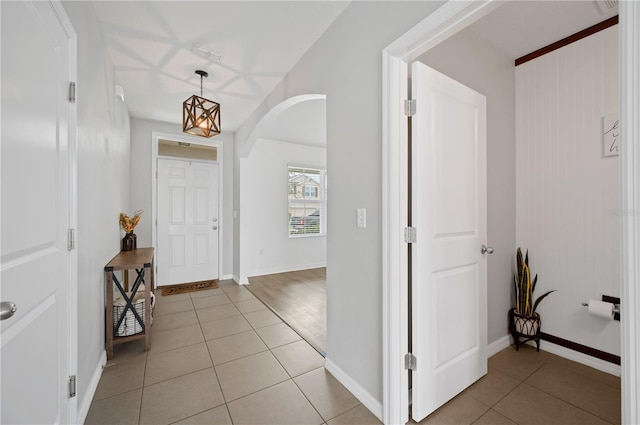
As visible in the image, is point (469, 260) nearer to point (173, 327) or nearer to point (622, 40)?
point (622, 40)

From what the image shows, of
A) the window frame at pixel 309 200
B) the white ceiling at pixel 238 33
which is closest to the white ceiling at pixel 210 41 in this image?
the white ceiling at pixel 238 33

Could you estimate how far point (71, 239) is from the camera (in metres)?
1.35

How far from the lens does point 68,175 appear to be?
1.34 m

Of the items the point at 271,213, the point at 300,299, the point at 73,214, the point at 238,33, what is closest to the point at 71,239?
the point at 73,214

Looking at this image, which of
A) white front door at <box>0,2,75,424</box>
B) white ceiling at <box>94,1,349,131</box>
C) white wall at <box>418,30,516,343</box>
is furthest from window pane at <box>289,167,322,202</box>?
white front door at <box>0,2,75,424</box>

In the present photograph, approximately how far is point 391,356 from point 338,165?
4.11 feet

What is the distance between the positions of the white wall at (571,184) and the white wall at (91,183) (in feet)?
10.9

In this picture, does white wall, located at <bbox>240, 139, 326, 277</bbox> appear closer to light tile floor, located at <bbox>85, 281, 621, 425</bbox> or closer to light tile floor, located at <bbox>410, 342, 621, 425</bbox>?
light tile floor, located at <bbox>85, 281, 621, 425</bbox>

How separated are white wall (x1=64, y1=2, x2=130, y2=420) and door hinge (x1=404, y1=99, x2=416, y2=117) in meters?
1.78

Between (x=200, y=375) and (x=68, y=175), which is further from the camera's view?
(x=200, y=375)

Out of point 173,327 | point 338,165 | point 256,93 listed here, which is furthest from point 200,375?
point 256,93

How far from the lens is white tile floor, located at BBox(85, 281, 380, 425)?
5.11ft

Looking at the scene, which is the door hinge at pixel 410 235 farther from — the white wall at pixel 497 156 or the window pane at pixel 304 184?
the window pane at pixel 304 184

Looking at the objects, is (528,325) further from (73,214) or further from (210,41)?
(210,41)
